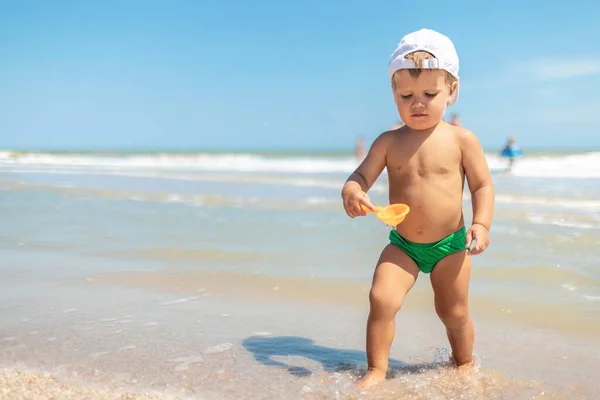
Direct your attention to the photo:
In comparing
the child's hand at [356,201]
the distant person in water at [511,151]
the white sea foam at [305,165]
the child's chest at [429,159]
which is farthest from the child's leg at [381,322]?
the distant person in water at [511,151]

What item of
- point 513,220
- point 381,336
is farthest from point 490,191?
point 513,220

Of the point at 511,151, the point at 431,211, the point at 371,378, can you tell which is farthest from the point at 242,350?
the point at 511,151

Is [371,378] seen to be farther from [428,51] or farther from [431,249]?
[428,51]

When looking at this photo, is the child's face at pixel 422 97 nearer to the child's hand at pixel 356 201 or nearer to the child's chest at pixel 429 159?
the child's chest at pixel 429 159

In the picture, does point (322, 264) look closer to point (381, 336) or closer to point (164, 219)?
point (381, 336)

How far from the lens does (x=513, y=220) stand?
700 centimetres

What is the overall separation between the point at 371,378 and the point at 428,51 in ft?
4.38

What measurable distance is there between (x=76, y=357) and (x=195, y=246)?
8.94ft

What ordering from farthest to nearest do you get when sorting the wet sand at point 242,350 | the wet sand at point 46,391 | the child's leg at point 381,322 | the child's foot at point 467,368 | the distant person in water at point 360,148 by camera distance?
the distant person in water at point 360,148 → the child's foot at point 467,368 → the child's leg at point 381,322 → the wet sand at point 242,350 → the wet sand at point 46,391

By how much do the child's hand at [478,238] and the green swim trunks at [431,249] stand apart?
170 millimetres

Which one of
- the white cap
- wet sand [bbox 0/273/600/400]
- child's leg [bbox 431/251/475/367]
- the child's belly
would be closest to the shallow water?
wet sand [bbox 0/273/600/400]

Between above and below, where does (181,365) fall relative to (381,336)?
below

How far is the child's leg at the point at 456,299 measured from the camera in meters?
2.64

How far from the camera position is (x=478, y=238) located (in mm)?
2445
